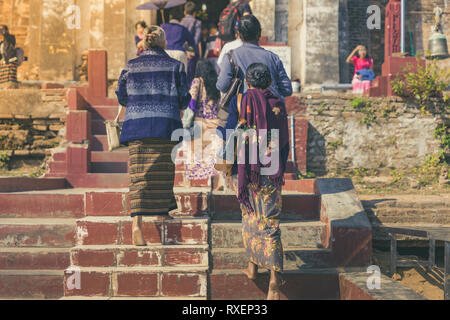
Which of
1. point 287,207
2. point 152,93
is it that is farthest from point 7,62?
point 287,207

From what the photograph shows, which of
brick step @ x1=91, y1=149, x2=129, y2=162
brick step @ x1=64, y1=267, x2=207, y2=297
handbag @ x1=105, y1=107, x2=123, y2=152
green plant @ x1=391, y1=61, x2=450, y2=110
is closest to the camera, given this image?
brick step @ x1=64, y1=267, x2=207, y2=297

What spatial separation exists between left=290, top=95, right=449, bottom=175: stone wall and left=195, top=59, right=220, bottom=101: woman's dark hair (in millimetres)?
3230

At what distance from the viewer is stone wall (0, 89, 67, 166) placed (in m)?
9.59

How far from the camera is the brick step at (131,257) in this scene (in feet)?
15.4

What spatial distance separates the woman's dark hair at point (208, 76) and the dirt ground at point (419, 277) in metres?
2.83

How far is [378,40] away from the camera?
17297 mm

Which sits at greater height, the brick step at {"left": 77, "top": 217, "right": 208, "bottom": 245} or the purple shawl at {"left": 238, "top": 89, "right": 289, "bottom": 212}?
the purple shawl at {"left": 238, "top": 89, "right": 289, "bottom": 212}

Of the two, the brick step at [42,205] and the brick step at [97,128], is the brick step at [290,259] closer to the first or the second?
the brick step at [42,205]

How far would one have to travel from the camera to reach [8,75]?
10500 mm

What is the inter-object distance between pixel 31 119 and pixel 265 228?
23.0 feet

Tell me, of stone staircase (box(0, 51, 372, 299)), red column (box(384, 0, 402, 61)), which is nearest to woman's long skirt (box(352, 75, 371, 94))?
red column (box(384, 0, 402, 61))

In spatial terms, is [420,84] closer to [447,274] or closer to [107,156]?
[447,274]

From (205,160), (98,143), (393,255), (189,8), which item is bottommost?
(393,255)

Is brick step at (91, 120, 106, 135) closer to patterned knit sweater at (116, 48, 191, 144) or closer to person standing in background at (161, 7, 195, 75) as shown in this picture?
person standing in background at (161, 7, 195, 75)
